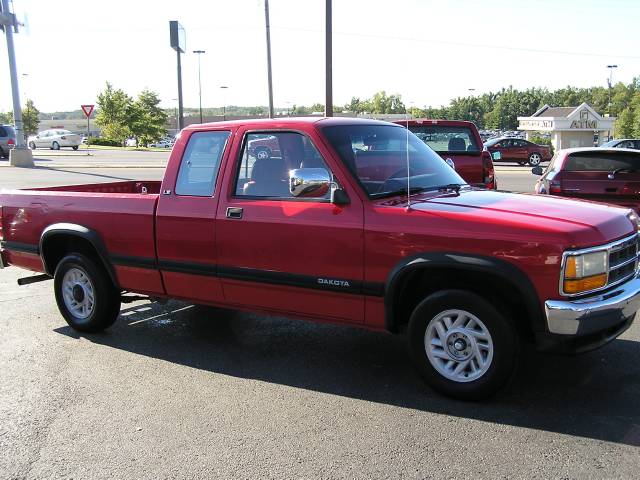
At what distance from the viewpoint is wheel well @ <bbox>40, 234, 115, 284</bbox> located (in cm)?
566

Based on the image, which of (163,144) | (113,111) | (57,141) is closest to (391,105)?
(57,141)

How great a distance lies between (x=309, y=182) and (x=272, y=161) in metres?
0.66

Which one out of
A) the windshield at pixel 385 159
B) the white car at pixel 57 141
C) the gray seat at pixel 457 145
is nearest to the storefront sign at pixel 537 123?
the white car at pixel 57 141

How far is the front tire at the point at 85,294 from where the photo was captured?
5555 millimetres

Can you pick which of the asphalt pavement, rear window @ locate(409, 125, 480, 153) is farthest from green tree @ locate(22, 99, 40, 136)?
the asphalt pavement

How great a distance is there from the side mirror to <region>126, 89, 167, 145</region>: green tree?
6337 cm

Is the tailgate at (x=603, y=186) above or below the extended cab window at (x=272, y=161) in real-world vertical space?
below

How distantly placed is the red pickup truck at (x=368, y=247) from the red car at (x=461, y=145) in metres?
5.40

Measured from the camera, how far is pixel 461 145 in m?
10.6

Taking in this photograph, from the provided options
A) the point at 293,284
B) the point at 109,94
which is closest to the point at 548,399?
the point at 293,284

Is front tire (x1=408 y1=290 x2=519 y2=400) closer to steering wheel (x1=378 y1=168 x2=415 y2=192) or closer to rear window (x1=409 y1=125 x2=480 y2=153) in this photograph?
steering wheel (x1=378 y1=168 x2=415 y2=192)

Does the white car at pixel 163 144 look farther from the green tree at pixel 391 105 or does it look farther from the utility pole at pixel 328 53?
the utility pole at pixel 328 53

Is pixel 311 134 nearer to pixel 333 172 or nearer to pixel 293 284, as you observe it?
pixel 333 172

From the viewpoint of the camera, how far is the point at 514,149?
31.8 meters
